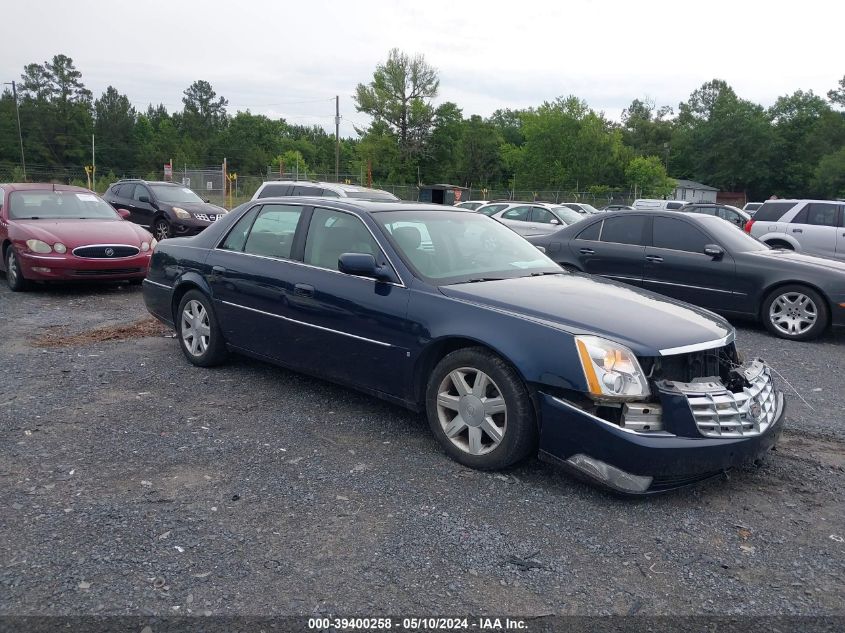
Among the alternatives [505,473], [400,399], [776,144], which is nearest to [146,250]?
[400,399]

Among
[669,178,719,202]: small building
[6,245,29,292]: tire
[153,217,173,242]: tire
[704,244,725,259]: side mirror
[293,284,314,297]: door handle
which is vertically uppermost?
[669,178,719,202]: small building

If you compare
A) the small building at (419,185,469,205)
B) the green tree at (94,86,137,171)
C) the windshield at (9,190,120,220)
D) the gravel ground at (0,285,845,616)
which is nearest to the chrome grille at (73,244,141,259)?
the windshield at (9,190,120,220)

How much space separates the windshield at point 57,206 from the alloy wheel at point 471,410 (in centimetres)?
878

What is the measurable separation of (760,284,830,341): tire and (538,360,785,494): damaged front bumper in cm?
513

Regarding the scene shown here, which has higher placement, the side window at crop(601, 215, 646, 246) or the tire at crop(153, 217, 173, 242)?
the side window at crop(601, 215, 646, 246)

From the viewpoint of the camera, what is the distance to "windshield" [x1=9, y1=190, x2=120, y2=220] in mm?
10633

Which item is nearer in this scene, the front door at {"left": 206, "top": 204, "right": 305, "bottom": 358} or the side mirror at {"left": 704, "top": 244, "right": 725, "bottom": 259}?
the front door at {"left": 206, "top": 204, "right": 305, "bottom": 358}

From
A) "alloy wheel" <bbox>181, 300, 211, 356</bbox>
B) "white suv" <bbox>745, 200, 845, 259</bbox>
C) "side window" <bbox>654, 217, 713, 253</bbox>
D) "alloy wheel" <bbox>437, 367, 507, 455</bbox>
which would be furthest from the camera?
"white suv" <bbox>745, 200, 845, 259</bbox>

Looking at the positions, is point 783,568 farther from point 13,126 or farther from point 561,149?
point 13,126

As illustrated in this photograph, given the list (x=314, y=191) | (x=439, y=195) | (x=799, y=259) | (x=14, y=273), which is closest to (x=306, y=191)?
(x=314, y=191)

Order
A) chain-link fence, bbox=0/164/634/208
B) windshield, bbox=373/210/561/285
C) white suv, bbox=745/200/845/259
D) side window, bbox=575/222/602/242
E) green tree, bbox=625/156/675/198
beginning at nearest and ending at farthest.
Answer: windshield, bbox=373/210/561/285 → side window, bbox=575/222/602/242 → white suv, bbox=745/200/845/259 → chain-link fence, bbox=0/164/634/208 → green tree, bbox=625/156/675/198

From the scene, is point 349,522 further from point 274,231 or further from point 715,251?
point 715,251

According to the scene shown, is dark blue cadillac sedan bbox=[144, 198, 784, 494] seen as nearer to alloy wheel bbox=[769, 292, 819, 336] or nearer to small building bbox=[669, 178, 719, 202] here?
alloy wheel bbox=[769, 292, 819, 336]

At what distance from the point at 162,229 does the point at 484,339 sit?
45.8 ft
